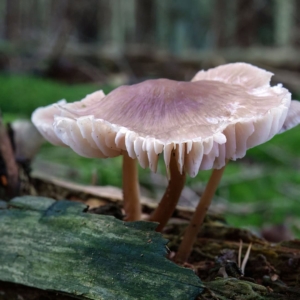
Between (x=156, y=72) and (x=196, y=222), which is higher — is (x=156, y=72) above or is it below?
below

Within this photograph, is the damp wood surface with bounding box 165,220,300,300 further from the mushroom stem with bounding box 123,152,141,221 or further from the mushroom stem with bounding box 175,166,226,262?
the mushroom stem with bounding box 123,152,141,221

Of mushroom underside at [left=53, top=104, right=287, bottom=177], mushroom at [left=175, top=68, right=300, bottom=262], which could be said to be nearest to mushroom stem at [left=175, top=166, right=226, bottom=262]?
mushroom at [left=175, top=68, right=300, bottom=262]

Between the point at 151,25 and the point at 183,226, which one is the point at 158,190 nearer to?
the point at 183,226

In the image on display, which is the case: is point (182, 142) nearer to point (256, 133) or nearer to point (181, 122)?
point (181, 122)

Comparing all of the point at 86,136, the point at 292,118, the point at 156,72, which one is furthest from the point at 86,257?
the point at 156,72

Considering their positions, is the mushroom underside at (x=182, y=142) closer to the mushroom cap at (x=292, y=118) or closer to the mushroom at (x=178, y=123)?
the mushroom at (x=178, y=123)
